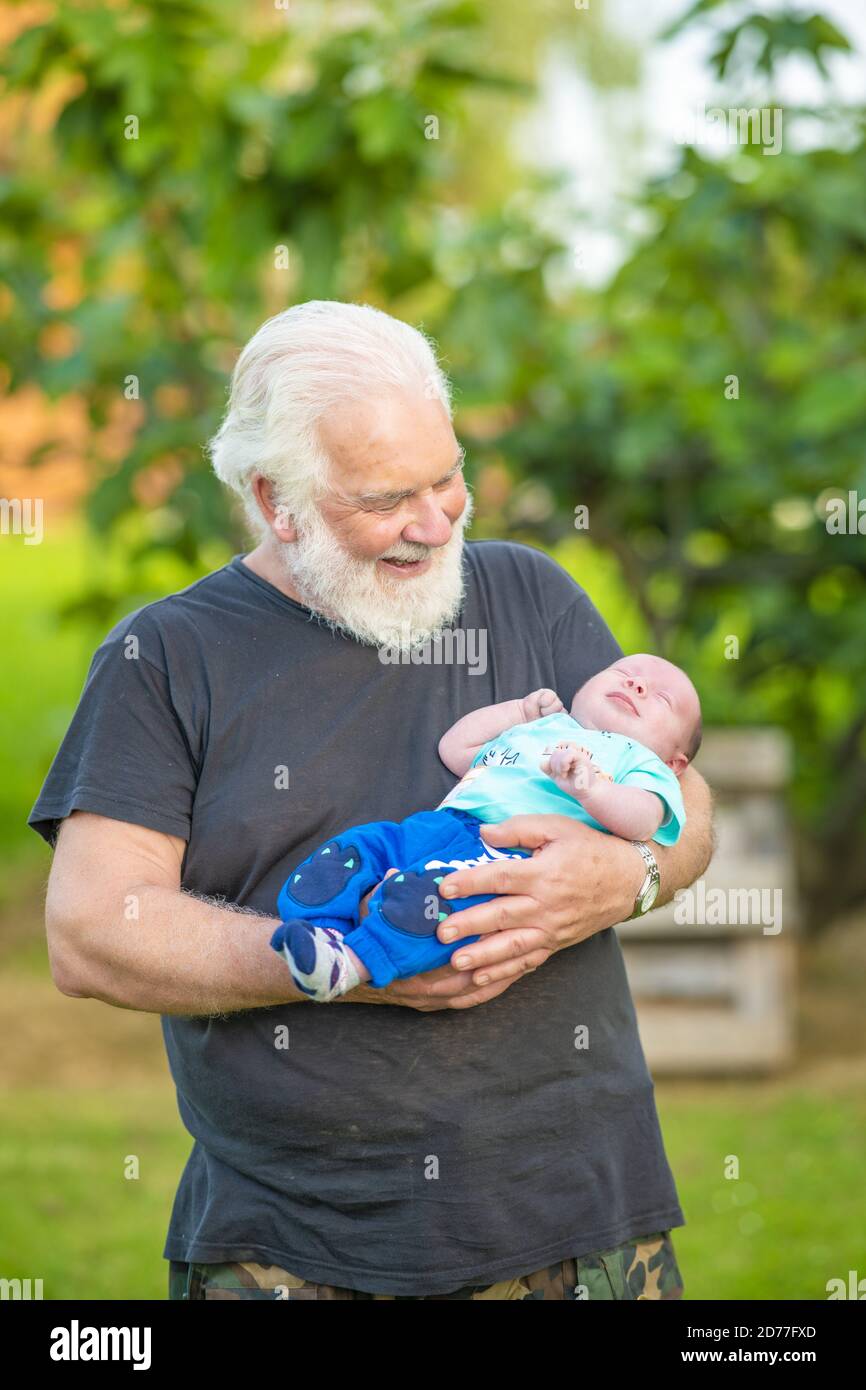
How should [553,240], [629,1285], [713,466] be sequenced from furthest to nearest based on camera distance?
[713,466] → [553,240] → [629,1285]

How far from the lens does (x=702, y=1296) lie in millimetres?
3914

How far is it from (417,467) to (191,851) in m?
0.62

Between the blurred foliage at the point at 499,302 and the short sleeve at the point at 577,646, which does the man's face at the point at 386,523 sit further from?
the blurred foliage at the point at 499,302

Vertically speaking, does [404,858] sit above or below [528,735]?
below

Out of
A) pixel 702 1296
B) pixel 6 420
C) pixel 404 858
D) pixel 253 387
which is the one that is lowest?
pixel 702 1296

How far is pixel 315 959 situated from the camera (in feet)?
6.24

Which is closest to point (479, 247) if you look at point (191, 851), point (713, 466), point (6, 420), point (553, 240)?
point (553, 240)

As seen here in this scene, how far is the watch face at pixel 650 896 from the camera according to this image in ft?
7.04

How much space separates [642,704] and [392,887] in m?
0.54

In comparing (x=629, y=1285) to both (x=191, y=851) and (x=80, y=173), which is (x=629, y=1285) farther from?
(x=80, y=173)

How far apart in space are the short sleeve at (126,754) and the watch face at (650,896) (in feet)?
2.11

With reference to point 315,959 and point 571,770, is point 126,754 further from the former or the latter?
point 571,770

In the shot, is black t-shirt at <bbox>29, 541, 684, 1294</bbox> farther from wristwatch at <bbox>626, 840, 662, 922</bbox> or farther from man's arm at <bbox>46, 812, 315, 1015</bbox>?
wristwatch at <bbox>626, 840, 662, 922</bbox>

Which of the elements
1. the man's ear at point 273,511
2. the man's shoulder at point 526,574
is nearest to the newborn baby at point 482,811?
the man's shoulder at point 526,574
